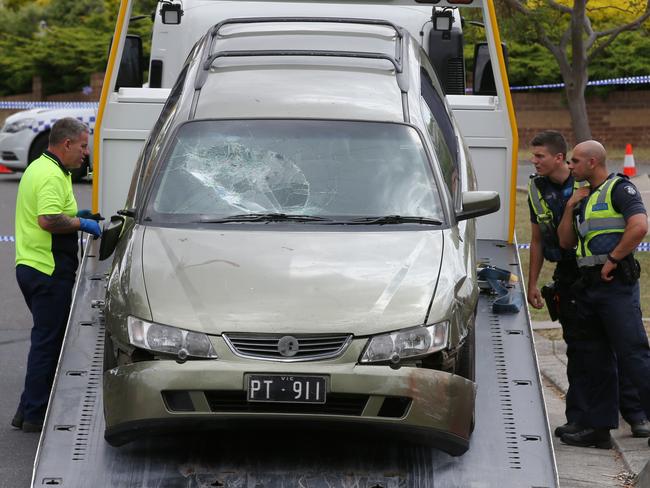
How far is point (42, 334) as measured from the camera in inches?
314

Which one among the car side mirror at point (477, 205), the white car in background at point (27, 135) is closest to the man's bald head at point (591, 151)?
the car side mirror at point (477, 205)

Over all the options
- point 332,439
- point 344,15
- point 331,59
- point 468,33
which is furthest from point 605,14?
point 332,439

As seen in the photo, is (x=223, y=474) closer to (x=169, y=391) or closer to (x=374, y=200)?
(x=169, y=391)

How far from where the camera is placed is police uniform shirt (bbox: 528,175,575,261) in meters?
8.11

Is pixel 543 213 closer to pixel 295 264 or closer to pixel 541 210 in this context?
pixel 541 210

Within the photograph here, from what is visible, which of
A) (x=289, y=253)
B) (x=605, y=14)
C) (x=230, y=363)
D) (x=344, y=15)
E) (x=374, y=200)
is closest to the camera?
(x=230, y=363)

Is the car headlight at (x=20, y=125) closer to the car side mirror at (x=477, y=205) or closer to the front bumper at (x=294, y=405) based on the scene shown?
the car side mirror at (x=477, y=205)

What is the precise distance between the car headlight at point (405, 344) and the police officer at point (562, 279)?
7.26 ft

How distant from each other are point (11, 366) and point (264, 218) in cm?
379

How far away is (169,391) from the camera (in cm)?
571

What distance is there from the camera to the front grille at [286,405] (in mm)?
5684

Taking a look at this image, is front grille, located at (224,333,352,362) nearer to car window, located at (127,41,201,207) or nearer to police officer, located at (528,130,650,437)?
car window, located at (127,41,201,207)

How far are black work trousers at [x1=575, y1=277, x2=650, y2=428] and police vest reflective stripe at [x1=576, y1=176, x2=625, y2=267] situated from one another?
6.2 inches

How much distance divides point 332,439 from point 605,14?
882 inches
